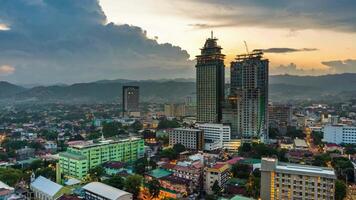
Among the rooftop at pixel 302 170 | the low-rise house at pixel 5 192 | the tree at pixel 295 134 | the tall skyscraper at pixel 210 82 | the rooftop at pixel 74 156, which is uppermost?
the tall skyscraper at pixel 210 82

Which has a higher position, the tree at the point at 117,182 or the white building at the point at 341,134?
the white building at the point at 341,134

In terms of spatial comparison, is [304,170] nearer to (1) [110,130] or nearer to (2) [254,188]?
(2) [254,188]

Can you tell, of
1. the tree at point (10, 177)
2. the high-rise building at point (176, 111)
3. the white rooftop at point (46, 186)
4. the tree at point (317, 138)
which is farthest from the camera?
the high-rise building at point (176, 111)

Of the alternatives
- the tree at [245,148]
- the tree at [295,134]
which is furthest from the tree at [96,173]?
the tree at [295,134]

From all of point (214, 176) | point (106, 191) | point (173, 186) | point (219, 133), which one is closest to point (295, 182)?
point (214, 176)

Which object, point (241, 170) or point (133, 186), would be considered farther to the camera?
point (241, 170)

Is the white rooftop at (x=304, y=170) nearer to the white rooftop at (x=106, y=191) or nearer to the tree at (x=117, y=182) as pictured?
the white rooftop at (x=106, y=191)

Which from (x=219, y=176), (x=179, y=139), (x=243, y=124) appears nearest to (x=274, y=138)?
(x=243, y=124)
